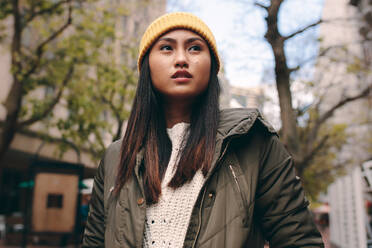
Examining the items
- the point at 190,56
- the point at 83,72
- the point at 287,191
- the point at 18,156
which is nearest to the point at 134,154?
the point at 190,56

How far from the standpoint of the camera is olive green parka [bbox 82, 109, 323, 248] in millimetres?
1712

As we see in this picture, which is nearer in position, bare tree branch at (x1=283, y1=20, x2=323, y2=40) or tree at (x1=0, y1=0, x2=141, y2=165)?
bare tree branch at (x1=283, y1=20, x2=323, y2=40)

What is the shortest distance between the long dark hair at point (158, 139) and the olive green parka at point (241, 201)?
0.05 metres

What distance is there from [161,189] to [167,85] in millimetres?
510

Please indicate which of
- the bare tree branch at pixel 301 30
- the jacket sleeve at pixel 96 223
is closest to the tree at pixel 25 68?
the bare tree branch at pixel 301 30

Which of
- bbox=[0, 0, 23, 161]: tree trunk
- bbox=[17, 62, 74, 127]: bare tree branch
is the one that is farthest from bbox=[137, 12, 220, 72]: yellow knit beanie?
bbox=[17, 62, 74, 127]: bare tree branch

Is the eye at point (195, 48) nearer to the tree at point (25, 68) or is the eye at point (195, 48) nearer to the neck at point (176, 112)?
the neck at point (176, 112)

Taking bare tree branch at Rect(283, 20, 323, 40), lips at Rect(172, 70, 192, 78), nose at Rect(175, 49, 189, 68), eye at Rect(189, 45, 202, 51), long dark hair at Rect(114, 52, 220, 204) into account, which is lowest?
long dark hair at Rect(114, 52, 220, 204)

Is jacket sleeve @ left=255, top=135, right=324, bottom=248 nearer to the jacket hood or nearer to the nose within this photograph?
the jacket hood

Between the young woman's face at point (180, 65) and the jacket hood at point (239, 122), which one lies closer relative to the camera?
the jacket hood at point (239, 122)

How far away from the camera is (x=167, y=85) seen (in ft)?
6.73

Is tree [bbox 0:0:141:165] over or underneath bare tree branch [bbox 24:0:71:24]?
underneath

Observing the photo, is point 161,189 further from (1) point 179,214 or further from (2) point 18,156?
(2) point 18,156

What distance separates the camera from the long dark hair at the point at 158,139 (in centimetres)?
190
